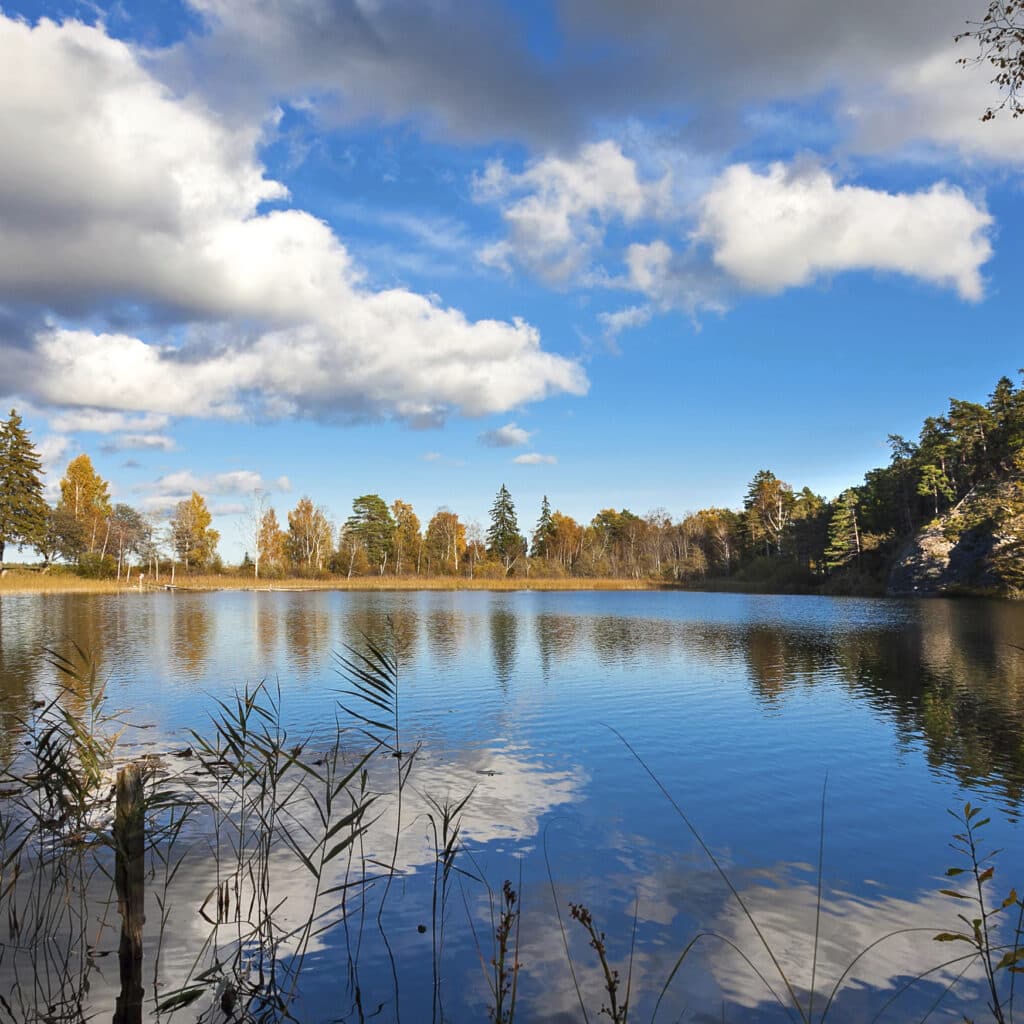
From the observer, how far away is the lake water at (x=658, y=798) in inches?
215

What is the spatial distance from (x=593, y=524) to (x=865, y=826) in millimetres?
123482

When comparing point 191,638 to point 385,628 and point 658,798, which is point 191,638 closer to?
point 385,628

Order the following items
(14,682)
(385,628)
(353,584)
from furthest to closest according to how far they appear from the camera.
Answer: (353,584) < (385,628) < (14,682)

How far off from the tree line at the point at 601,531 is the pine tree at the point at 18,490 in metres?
0.12

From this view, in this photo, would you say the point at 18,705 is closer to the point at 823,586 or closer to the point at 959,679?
the point at 959,679

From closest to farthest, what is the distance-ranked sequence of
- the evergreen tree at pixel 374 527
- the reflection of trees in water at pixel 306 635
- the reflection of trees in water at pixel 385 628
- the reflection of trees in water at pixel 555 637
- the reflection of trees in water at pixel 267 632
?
the reflection of trees in water at pixel 306 635 < the reflection of trees in water at pixel 267 632 < the reflection of trees in water at pixel 555 637 < the reflection of trees in water at pixel 385 628 < the evergreen tree at pixel 374 527

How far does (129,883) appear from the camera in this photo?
4254mm

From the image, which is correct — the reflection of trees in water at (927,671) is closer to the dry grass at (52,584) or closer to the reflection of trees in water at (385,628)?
the reflection of trees in water at (385,628)

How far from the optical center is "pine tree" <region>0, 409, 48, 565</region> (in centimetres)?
6619

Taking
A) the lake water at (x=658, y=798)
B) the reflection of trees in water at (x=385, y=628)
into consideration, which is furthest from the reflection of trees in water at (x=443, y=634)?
the reflection of trees in water at (x=385, y=628)

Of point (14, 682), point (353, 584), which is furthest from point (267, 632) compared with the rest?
point (353, 584)

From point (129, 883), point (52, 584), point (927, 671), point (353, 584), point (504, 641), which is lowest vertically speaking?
point (927, 671)

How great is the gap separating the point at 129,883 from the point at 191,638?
2653 cm

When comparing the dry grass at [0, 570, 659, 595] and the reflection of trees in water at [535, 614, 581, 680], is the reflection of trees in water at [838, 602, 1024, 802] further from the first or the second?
the dry grass at [0, 570, 659, 595]
